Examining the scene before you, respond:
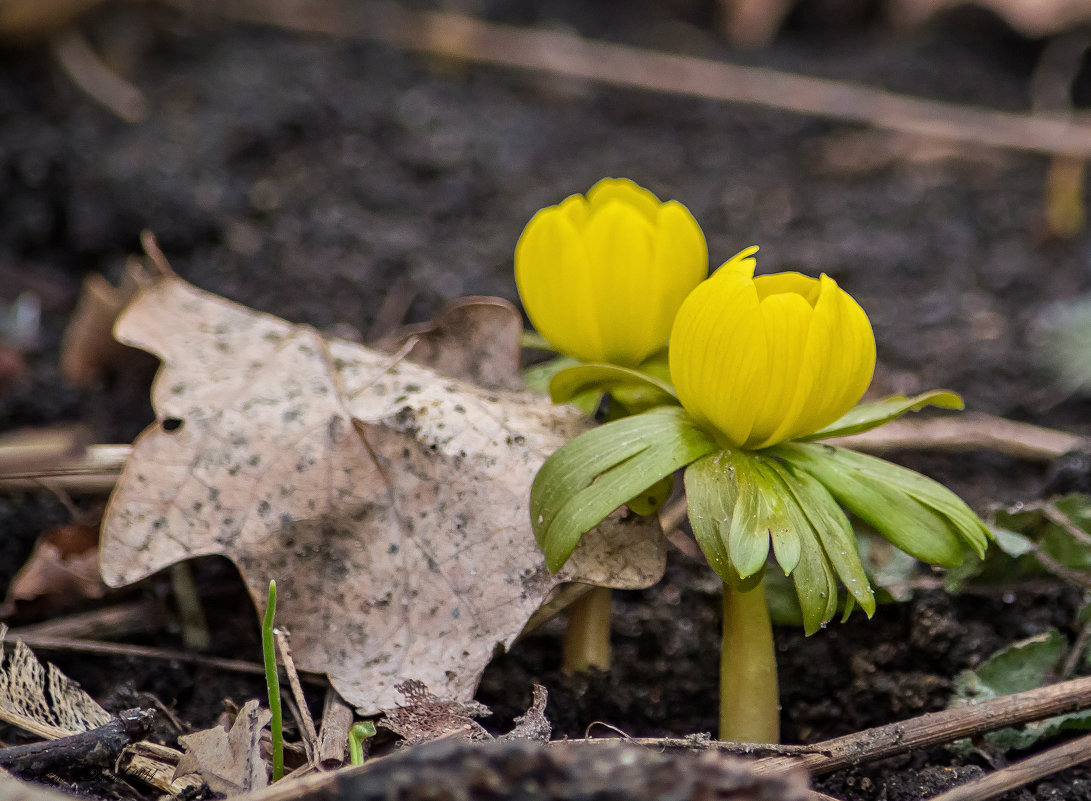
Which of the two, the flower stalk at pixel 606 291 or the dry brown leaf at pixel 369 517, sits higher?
the flower stalk at pixel 606 291

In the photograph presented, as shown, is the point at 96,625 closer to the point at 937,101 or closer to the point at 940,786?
the point at 940,786

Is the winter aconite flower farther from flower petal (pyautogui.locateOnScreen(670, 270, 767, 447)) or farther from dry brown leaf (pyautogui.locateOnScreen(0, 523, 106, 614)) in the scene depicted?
dry brown leaf (pyautogui.locateOnScreen(0, 523, 106, 614))

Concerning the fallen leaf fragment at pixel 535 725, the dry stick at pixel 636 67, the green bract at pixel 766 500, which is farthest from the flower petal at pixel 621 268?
the dry stick at pixel 636 67

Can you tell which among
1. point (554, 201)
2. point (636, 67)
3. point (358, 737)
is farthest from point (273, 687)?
point (636, 67)

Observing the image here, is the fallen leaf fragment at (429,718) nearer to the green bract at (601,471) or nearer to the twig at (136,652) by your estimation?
the green bract at (601,471)

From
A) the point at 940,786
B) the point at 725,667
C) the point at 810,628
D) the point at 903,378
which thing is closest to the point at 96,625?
the point at 725,667

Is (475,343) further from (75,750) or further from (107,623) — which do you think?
(75,750)
